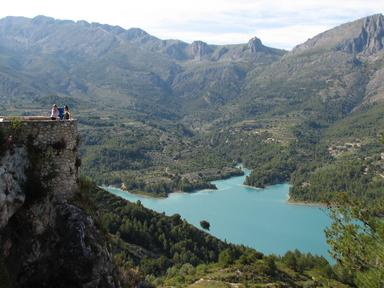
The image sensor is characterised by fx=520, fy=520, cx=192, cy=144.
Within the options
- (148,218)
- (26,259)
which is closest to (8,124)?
(26,259)

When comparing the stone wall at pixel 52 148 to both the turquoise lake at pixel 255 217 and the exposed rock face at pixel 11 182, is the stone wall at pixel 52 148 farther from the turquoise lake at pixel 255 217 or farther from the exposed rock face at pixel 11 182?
the turquoise lake at pixel 255 217

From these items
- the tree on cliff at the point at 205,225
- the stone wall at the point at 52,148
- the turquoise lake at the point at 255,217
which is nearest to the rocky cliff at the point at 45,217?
the stone wall at the point at 52,148

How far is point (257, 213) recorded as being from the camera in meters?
161

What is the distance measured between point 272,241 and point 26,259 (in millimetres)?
117180

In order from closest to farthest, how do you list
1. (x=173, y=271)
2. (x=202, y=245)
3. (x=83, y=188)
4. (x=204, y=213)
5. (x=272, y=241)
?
1. (x=83, y=188)
2. (x=173, y=271)
3. (x=202, y=245)
4. (x=272, y=241)
5. (x=204, y=213)

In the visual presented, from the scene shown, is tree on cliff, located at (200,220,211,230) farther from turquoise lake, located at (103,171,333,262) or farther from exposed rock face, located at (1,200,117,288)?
exposed rock face, located at (1,200,117,288)

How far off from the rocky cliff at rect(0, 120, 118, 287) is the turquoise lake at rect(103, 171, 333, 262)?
103m

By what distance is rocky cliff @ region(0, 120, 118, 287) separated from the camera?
1942 centimetres

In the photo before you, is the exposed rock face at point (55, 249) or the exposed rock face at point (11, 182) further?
the exposed rock face at point (55, 249)

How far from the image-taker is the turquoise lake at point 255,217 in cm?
13150

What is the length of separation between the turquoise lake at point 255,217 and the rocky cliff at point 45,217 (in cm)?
10341

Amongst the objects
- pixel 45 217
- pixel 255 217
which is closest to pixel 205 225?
pixel 255 217

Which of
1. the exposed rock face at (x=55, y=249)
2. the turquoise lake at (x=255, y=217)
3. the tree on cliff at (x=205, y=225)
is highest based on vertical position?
the exposed rock face at (x=55, y=249)

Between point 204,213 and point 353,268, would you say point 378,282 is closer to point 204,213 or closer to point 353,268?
point 353,268
